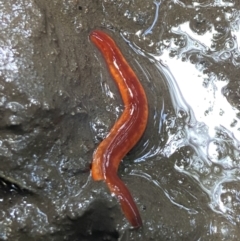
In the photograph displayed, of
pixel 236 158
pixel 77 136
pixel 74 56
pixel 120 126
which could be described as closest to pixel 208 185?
pixel 236 158

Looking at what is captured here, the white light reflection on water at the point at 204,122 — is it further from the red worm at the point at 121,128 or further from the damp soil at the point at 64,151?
the red worm at the point at 121,128

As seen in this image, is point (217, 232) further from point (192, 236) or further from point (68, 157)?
point (68, 157)

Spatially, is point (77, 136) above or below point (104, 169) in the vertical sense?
above

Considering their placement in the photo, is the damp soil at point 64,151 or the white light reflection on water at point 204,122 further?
the white light reflection on water at point 204,122

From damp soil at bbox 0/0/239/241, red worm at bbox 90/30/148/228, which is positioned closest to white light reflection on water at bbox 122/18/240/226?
damp soil at bbox 0/0/239/241

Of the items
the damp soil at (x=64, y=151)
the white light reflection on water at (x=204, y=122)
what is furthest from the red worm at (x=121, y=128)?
the white light reflection on water at (x=204, y=122)

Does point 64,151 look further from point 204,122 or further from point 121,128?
point 204,122
